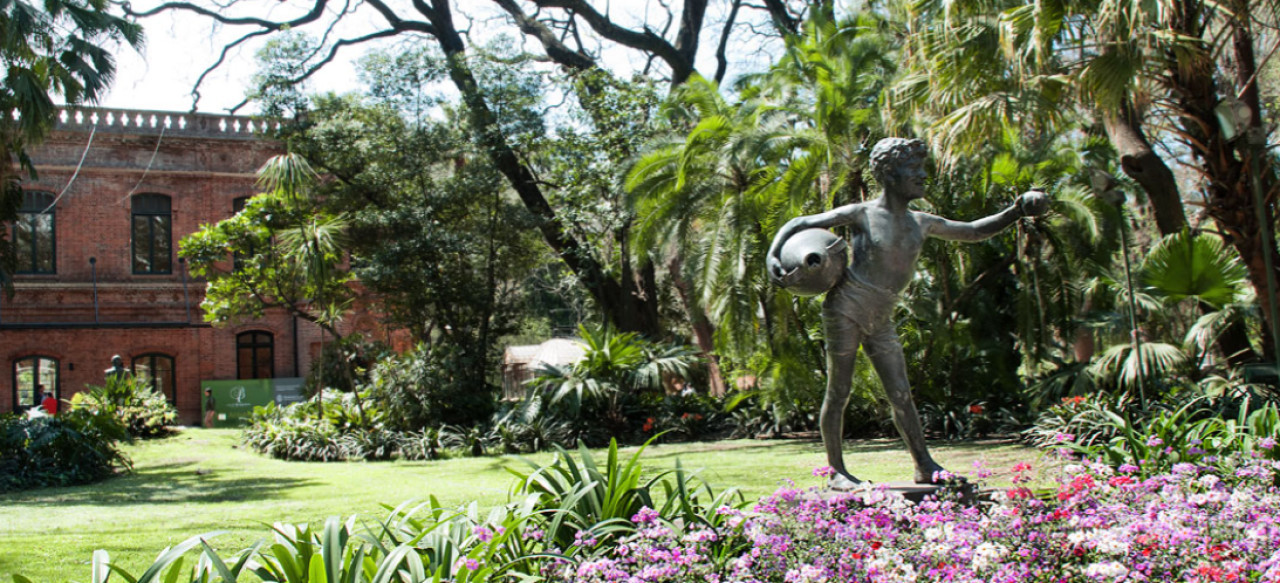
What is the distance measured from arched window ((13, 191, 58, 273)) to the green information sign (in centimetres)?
674

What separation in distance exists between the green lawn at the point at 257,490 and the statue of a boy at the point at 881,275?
105 inches

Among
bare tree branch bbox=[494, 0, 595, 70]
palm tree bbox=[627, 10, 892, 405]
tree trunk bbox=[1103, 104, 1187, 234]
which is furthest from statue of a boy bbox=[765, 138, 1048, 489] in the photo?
bare tree branch bbox=[494, 0, 595, 70]

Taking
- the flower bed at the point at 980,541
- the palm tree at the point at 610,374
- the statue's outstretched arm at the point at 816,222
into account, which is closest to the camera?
the flower bed at the point at 980,541

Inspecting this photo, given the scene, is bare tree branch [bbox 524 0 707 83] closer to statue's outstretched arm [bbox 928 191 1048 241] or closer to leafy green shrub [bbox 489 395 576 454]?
leafy green shrub [bbox 489 395 576 454]

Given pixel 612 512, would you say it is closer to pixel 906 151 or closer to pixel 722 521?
pixel 722 521

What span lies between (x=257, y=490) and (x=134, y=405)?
12340 millimetres

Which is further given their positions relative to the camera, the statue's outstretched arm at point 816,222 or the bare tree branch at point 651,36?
the bare tree branch at point 651,36

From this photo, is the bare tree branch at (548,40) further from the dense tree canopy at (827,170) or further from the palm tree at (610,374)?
the palm tree at (610,374)

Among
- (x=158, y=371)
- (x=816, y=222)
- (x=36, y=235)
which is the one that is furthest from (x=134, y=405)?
(x=816, y=222)

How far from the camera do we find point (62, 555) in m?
6.60

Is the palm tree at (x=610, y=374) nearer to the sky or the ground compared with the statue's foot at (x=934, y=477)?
nearer to the sky

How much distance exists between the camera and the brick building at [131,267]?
28844mm

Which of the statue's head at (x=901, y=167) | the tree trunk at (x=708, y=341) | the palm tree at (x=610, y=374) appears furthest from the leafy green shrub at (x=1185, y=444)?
the tree trunk at (x=708, y=341)

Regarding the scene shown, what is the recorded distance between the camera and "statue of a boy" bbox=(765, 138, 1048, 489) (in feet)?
19.0
